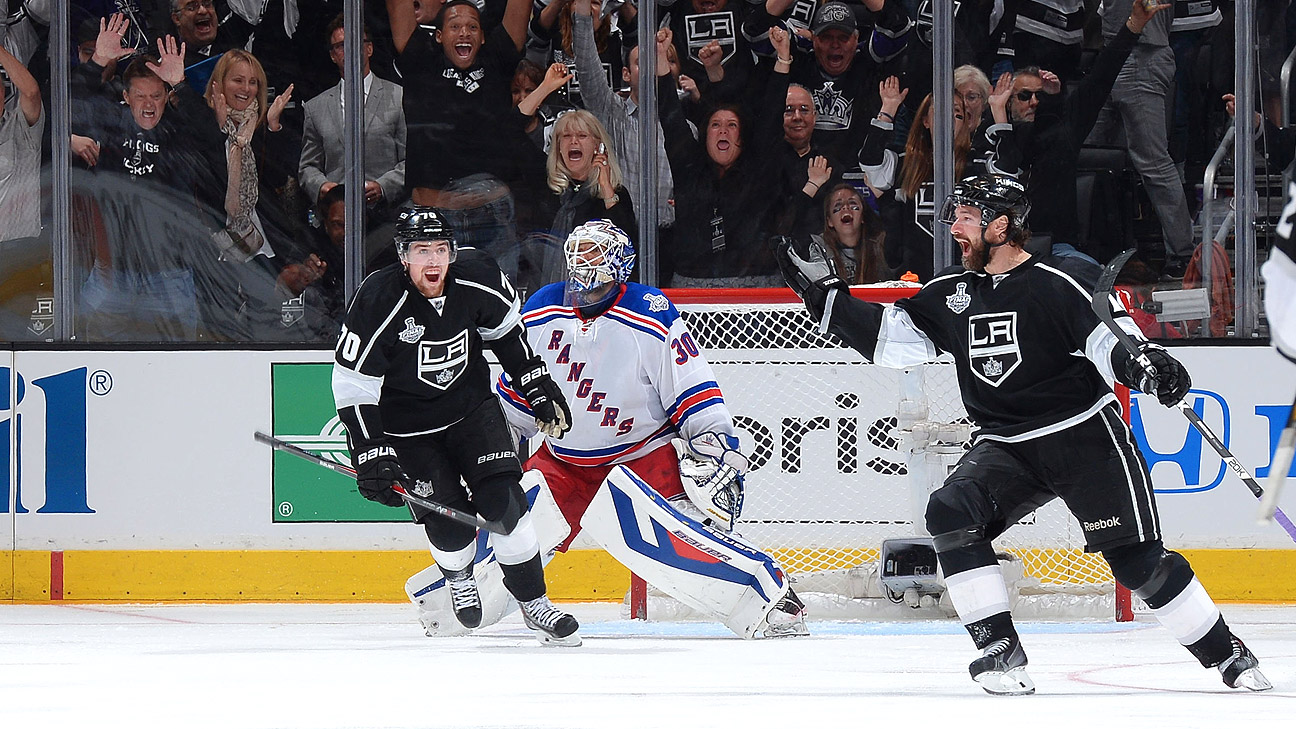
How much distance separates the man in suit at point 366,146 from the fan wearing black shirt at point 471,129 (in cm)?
7

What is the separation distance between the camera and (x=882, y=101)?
7.02 meters

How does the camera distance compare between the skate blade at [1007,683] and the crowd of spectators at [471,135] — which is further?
the crowd of spectators at [471,135]

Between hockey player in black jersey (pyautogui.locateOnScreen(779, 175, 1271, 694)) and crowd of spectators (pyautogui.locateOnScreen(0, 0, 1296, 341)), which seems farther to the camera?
crowd of spectators (pyautogui.locateOnScreen(0, 0, 1296, 341))

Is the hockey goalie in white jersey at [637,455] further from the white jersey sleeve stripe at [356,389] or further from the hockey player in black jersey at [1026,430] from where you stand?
the hockey player in black jersey at [1026,430]

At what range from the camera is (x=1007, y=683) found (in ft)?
11.4

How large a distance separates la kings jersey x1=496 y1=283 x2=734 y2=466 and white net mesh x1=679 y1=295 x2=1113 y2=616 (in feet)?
1.81

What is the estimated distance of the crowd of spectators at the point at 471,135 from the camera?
274 inches

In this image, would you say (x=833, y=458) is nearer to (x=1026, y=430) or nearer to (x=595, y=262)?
(x=595, y=262)

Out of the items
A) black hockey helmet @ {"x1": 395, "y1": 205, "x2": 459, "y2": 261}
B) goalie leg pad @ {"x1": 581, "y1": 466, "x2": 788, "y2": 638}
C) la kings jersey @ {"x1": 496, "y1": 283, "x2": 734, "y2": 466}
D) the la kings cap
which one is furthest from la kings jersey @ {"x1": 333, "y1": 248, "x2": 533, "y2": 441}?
the la kings cap

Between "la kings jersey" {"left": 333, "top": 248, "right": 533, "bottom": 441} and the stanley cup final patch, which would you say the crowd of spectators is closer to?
"la kings jersey" {"left": 333, "top": 248, "right": 533, "bottom": 441}

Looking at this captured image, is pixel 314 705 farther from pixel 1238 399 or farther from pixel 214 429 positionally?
pixel 1238 399

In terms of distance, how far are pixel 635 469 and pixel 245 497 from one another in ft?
5.31

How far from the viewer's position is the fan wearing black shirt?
7.11 m

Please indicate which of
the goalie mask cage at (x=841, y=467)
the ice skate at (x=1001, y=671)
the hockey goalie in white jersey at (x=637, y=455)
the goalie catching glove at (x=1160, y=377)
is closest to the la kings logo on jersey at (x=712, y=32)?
the goalie mask cage at (x=841, y=467)
